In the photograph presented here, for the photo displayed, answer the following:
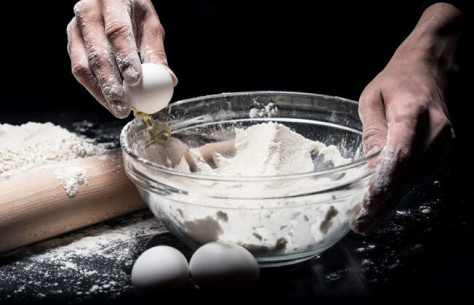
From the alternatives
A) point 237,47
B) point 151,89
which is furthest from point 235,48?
point 151,89

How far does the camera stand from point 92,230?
1.60 meters

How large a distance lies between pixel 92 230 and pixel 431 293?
2.78 feet

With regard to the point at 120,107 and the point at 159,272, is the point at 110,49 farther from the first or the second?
the point at 159,272

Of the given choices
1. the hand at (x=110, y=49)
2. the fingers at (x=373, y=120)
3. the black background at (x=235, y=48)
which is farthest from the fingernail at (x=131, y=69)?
the black background at (x=235, y=48)

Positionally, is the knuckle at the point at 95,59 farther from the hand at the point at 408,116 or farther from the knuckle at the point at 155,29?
the hand at the point at 408,116

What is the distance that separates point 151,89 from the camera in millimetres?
1423

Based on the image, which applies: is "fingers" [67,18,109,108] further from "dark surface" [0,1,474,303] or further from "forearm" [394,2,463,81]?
"forearm" [394,2,463,81]

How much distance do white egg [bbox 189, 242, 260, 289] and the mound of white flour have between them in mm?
711

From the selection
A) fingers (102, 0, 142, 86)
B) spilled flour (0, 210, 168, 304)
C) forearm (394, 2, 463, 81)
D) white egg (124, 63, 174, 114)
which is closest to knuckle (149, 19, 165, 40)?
fingers (102, 0, 142, 86)

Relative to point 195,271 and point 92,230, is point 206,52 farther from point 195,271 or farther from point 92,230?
point 195,271

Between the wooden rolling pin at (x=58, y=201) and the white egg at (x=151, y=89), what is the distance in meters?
0.27

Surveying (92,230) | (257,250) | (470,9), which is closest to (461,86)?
(470,9)

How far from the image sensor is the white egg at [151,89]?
4.66ft

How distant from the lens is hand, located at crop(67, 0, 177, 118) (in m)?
1.44
